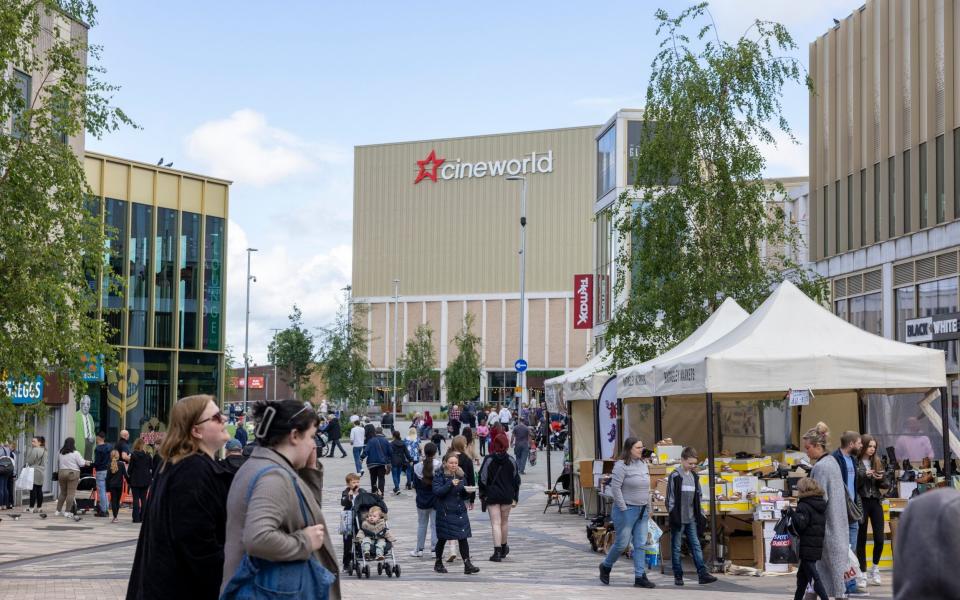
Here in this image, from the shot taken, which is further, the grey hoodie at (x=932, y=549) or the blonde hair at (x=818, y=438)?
the blonde hair at (x=818, y=438)

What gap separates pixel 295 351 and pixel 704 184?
58.8 m

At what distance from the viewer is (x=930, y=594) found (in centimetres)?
278

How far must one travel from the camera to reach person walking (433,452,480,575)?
1647 centimetres

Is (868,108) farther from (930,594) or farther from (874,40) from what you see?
(930,594)

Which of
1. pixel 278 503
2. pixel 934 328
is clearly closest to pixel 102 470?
pixel 934 328

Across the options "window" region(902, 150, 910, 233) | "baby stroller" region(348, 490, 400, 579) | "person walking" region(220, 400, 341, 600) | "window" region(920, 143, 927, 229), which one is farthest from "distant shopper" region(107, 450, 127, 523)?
"window" region(902, 150, 910, 233)

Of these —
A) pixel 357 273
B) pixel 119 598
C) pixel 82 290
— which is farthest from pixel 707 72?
pixel 357 273

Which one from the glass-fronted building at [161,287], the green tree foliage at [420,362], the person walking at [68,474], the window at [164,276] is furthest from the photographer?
the green tree foliage at [420,362]

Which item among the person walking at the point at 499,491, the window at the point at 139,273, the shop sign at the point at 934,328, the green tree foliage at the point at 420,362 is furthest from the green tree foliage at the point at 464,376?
the person walking at the point at 499,491

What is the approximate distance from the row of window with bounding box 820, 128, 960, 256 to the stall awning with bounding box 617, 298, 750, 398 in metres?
15.6

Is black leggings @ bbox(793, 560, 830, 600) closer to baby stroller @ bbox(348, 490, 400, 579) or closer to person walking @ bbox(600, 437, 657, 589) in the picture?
person walking @ bbox(600, 437, 657, 589)

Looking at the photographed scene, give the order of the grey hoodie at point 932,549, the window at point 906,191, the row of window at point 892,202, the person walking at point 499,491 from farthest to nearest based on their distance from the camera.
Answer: the window at point 906,191 < the row of window at point 892,202 < the person walking at point 499,491 < the grey hoodie at point 932,549

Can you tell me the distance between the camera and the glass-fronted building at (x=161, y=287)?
4056 centimetres

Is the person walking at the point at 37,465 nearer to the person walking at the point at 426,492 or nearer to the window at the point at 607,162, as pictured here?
the person walking at the point at 426,492
